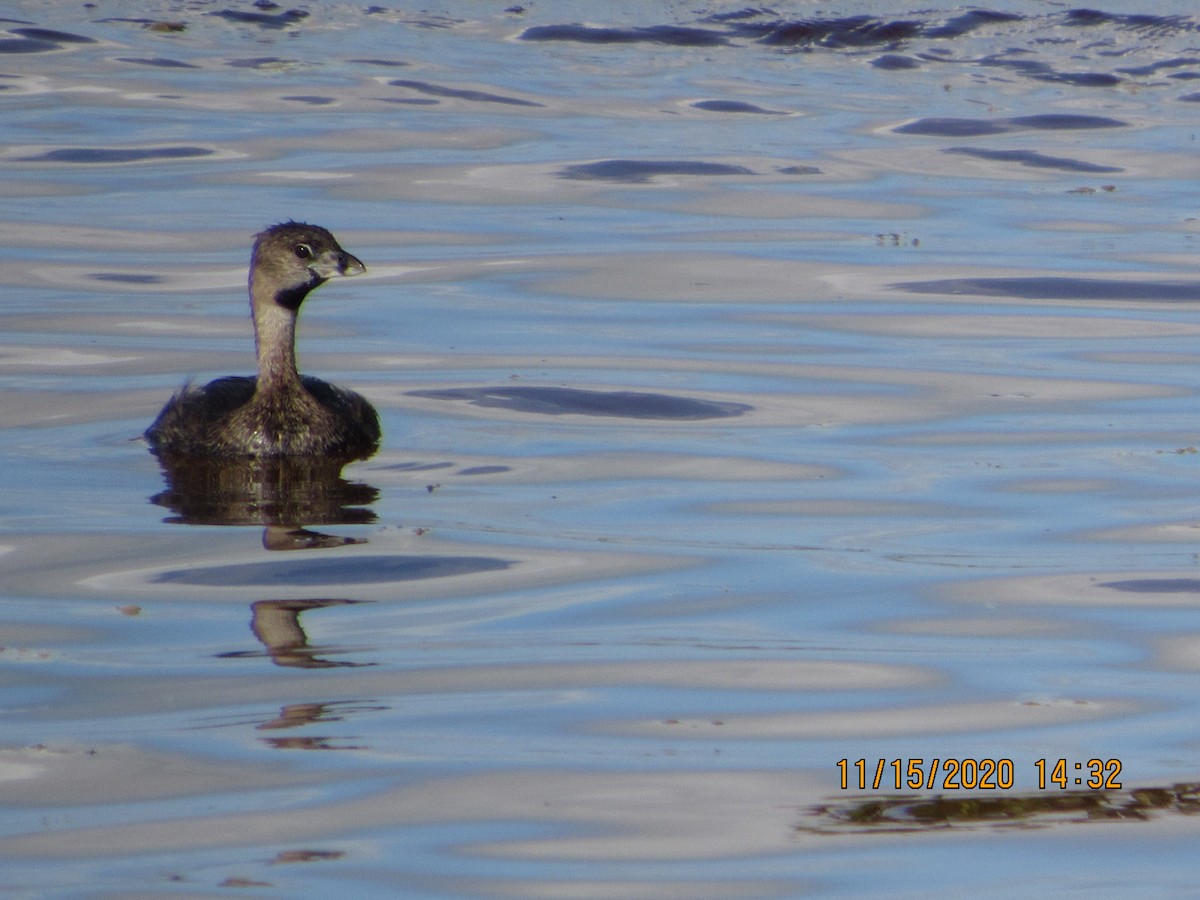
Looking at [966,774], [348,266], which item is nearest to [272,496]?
[348,266]

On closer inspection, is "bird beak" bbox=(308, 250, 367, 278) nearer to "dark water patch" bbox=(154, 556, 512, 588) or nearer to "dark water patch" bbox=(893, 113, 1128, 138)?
"dark water patch" bbox=(154, 556, 512, 588)

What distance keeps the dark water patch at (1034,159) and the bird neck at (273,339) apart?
383 inches

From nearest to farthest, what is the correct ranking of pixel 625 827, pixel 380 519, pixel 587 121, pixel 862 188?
pixel 625 827
pixel 380 519
pixel 862 188
pixel 587 121

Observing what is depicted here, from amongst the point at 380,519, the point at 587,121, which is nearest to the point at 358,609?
the point at 380,519

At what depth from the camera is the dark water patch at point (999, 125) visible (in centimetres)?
1984

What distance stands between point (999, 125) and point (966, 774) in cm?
1575

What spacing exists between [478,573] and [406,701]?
1471mm

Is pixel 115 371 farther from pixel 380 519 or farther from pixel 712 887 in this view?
pixel 712 887

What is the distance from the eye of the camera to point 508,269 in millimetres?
13914

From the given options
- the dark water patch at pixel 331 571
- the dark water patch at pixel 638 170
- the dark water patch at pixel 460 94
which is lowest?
the dark water patch at pixel 331 571

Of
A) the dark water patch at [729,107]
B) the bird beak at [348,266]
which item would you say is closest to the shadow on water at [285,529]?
the bird beak at [348,266]

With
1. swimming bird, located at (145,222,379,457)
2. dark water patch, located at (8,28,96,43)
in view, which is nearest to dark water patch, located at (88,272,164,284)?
swimming bird, located at (145,222,379,457)

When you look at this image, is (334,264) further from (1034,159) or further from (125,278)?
(1034,159)

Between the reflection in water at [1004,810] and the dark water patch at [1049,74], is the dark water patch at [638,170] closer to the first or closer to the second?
the dark water patch at [1049,74]
